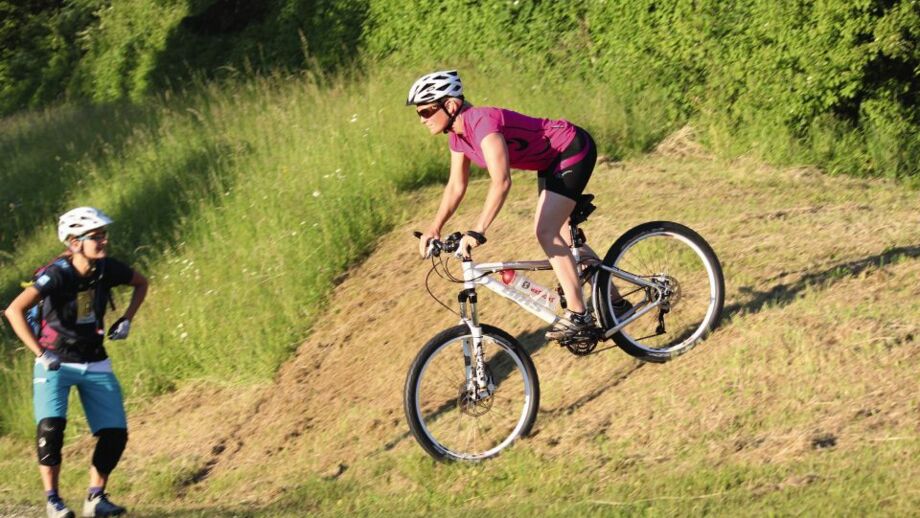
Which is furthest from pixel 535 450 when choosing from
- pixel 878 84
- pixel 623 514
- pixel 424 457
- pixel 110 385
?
pixel 878 84

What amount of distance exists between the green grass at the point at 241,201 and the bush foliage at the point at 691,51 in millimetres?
687

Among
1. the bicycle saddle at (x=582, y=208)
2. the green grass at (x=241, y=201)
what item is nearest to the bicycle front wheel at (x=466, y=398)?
the bicycle saddle at (x=582, y=208)

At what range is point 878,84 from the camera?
41.1ft

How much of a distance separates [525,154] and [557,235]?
0.54 metres

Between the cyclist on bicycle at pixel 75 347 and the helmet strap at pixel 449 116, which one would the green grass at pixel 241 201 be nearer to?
the cyclist on bicycle at pixel 75 347

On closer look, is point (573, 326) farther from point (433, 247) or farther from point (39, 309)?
point (39, 309)

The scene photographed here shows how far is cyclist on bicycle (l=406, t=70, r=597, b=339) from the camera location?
751 cm

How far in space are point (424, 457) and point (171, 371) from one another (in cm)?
419

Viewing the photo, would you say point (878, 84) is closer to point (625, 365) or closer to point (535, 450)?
point (625, 365)

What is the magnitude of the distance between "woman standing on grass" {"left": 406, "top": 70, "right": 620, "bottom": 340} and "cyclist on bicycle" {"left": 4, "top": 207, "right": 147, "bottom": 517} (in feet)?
6.86

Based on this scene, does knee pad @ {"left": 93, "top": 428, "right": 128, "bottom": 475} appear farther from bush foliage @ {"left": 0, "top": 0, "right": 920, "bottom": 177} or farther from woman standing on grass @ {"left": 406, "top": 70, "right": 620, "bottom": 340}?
bush foliage @ {"left": 0, "top": 0, "right": 920, "bottom": 177}

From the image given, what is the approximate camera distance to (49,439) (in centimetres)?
778

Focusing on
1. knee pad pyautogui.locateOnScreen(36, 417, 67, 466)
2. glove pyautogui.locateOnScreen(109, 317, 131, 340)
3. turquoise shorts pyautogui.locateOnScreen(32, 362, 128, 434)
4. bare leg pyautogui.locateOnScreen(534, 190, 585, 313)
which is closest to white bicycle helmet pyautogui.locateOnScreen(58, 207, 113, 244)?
glove pyautogui.locateOnScreen(109, 317, 131, 340)

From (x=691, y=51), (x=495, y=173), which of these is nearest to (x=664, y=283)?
(x=495, y=173)
